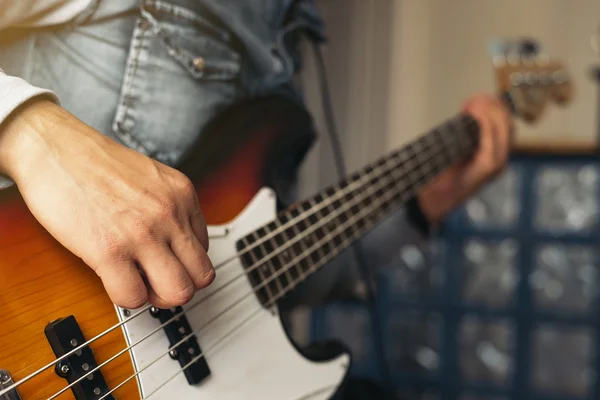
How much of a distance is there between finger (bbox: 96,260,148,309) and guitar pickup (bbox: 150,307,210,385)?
4 cm

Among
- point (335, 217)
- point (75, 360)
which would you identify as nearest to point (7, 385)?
point (75, 360)

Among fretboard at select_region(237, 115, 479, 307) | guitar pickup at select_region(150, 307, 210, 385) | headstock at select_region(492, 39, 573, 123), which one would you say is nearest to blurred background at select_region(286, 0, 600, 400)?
headstock at select_region(492, 39, 573, 123)

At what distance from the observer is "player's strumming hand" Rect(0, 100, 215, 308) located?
10.3 inches

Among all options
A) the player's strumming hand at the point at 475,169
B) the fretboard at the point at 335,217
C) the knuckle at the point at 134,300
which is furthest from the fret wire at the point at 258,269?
the player's strumming hand at the point at 475,169

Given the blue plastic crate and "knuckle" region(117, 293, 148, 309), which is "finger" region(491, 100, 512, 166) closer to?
the blue plastic crate

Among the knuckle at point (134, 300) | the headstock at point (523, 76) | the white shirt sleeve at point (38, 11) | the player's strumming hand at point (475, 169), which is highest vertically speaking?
the white shirt sleeve at point (38, 11)

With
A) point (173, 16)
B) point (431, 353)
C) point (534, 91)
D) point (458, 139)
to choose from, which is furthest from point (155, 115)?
point (431, 353)

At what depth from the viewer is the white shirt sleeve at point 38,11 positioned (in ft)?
0.89

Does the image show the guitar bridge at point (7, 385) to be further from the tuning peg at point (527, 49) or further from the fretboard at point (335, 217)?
the tuning peg at point (527, 49)

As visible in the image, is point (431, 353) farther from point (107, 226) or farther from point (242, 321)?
point (107, 226)

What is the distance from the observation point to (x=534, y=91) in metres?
0.81

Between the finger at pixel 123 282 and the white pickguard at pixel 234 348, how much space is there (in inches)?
1.1

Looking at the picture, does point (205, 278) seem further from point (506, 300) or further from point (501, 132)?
point (506, 300)

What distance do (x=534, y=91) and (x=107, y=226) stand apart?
70 centimetres
